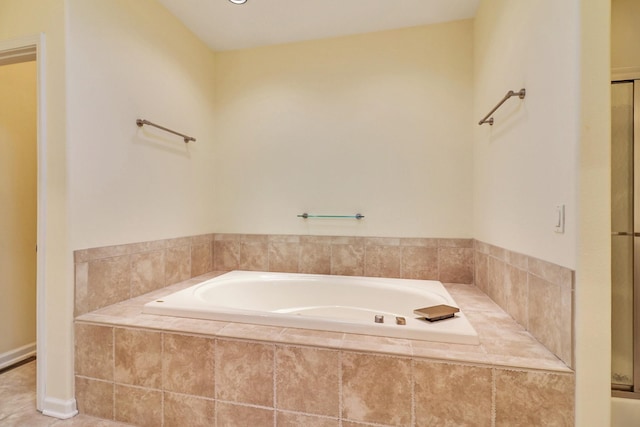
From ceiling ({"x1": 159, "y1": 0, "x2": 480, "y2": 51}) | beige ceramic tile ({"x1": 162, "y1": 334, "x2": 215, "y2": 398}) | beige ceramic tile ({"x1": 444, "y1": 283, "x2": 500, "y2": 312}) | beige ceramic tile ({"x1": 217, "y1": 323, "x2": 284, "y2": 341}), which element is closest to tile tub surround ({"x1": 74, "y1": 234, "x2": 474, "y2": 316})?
beige ceramic tile ({"x1": 444, "y1": 283, "x2": 500, "y2": 312})

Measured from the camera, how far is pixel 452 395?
112 centimetres

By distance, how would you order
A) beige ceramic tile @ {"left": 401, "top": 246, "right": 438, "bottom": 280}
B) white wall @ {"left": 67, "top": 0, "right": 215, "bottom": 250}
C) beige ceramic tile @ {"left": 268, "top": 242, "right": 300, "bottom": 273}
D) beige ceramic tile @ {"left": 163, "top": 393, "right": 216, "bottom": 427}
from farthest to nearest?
beige ceramic tile @ {"left": 268, "top": 242, "right": 300, "bottom": 273} < beige ceramic tile @ {"left": 401, "top": 246, "right": 438, "bottom": 280} < white wall @ {"left": 67, "top": 0, "right": 215, "bottom": 250} < beige ceramic tile @ {"left": 163, "top": 393, "right": 216, "bottom": 427}

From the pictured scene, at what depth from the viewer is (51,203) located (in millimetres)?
1500

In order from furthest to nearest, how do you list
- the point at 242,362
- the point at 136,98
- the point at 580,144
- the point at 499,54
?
1. the point at 136,98
2. the point at 499,54
3. the point at 242,362
4. the point at 580,144

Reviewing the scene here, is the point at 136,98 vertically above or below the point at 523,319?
above

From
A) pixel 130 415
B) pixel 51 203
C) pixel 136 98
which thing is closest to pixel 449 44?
pixel 136 98

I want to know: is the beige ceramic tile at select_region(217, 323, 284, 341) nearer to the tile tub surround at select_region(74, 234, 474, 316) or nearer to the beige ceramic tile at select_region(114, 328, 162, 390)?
the beige ceramic tile at select_region(114, 328, 162, 390)

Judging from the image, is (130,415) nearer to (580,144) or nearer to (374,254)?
(374,254)

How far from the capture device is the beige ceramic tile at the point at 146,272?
1.87 m

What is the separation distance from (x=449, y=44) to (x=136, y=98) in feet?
7.35

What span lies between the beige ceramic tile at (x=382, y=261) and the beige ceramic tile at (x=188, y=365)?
1.36 m

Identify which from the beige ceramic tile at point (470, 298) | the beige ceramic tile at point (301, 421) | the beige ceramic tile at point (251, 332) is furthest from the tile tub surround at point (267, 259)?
the beige ceramic tile at point (301, 421)

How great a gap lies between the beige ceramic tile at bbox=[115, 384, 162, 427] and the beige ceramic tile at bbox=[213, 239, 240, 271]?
1.26m

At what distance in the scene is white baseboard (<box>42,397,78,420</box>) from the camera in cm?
148
